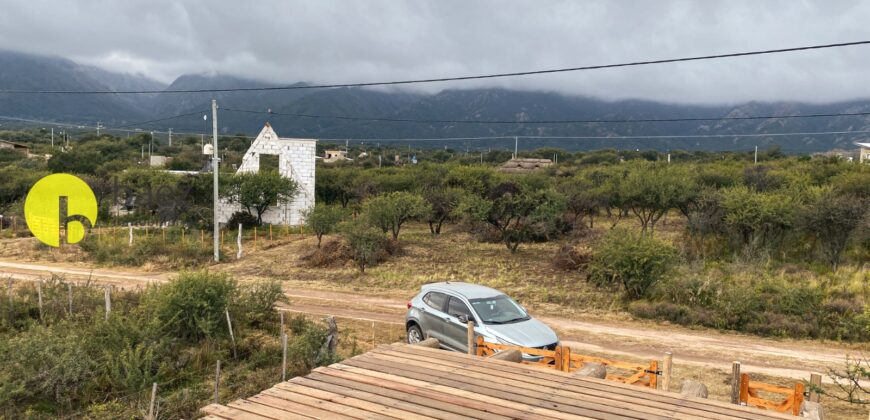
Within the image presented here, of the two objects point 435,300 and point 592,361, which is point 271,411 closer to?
point 592,361

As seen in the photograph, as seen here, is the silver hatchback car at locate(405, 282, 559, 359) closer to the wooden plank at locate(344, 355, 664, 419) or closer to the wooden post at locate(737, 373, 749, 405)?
the wooden post at locate(737, 373, 749, 405)

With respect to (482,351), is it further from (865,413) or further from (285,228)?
(285,228)

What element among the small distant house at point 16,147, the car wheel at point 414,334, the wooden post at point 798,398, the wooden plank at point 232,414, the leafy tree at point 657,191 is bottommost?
the car wheel at point 414,334

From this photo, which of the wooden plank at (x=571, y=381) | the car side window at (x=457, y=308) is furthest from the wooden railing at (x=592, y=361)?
the car side window at (x=457, y=308)

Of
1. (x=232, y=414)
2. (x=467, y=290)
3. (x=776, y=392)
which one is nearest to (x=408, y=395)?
(x=232, y=414)

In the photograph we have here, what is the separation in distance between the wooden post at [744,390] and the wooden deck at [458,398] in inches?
87.4

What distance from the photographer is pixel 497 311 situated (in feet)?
40.7

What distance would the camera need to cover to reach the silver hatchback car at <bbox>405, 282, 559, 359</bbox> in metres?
11.4

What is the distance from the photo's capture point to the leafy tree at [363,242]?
84.0 ft

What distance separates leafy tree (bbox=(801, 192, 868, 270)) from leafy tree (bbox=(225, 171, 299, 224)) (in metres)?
29.7

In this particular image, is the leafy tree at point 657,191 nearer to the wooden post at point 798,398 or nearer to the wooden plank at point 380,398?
the wooden post at point 798,398

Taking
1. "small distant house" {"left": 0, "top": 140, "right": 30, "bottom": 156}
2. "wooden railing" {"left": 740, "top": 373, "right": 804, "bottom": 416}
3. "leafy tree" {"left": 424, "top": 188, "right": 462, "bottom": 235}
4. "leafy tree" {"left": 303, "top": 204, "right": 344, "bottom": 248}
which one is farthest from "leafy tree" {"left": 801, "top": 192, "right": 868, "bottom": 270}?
"small distant house" {"left": 0, "top": 140, "right": 30, "bottom": 156}

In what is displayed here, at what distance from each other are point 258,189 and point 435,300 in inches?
1062

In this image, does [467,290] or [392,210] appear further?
[392,210]
